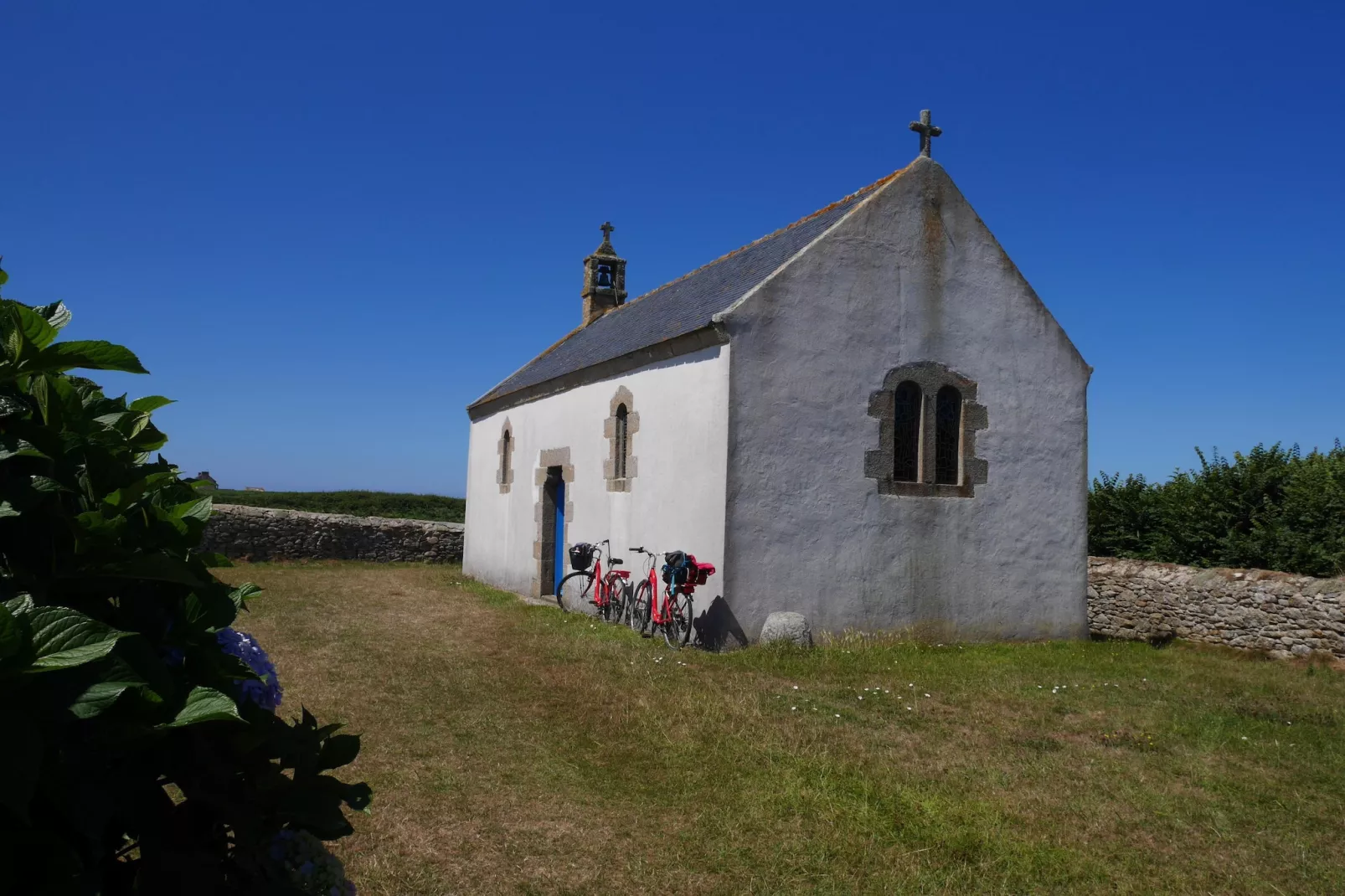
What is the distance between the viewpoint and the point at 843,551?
1129cm

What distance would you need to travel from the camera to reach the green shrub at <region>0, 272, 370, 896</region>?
164 centimetres

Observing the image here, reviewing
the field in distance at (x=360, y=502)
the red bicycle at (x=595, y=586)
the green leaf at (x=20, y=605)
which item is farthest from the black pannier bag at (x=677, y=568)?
the field in distance at (x=360, y=502)

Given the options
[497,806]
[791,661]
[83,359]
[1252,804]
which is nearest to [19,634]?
[83,359]

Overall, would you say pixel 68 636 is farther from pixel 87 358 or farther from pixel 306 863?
pixel 306 863

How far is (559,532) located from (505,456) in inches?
142

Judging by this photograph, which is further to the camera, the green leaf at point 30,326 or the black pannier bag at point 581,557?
the black pannier bag at point 581,557

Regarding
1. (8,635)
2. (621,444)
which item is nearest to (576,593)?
(621,444)

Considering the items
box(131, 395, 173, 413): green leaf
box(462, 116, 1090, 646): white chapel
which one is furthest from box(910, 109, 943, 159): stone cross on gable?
box(131, 395, 173, 413): green leaf

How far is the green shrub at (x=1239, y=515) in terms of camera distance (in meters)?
12.4

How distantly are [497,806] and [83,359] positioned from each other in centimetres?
422

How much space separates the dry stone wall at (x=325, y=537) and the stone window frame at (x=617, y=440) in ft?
39.4

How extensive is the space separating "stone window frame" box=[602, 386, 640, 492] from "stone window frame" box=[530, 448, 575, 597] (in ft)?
5.01

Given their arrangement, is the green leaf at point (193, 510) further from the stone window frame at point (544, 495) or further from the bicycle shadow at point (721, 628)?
the stone window frame at point (544, 495)

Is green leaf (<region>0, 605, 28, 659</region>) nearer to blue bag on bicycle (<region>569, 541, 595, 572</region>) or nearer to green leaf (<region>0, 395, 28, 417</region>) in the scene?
green leaf (<region>0, 395, 28, 417</region>)
